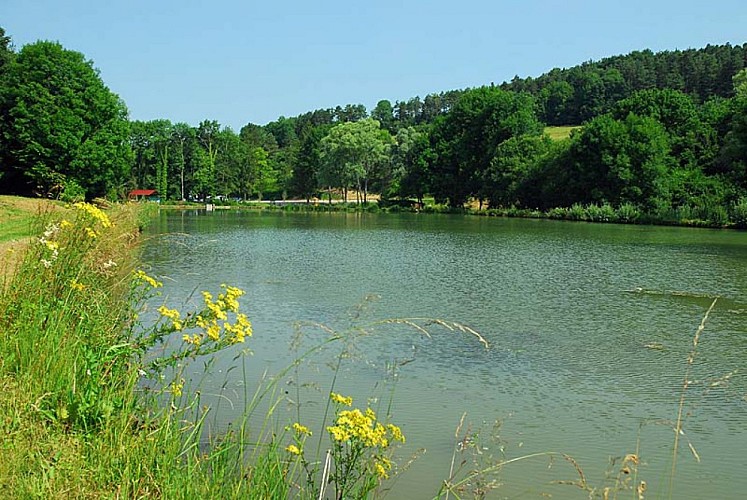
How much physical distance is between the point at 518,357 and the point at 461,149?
59.5 m

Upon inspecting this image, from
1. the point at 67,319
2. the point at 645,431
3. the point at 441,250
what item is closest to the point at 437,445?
the point at 645,431

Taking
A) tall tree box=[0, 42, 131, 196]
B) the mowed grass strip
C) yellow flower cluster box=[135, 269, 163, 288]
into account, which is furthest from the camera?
tall tree box=[0, 42, 131, 196]

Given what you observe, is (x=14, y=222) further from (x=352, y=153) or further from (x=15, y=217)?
(x=352, y=153)

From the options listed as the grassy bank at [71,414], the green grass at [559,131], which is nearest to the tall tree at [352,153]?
the green grass at [559,131]

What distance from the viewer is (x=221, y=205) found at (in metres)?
86.9

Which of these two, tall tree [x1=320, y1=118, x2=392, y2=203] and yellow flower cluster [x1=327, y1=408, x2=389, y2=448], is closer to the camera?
yellow flower cluster [x1=327, y1=408, x2=389, y2=448]

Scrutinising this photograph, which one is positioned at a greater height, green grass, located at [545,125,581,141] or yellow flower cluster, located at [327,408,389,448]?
green grass, located at [545,125,581,141]

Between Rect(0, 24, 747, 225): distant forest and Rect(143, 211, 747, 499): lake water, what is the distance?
3718 millimetres

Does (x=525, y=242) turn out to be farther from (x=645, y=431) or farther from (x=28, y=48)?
(x=28, y=48)

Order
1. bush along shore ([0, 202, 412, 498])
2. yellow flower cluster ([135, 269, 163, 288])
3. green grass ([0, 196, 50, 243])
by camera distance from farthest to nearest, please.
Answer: green grass ([0, 196, 50, 243]), yellow flower cluster ([135, 269, 163, 288]), bush along shore ([0, 202, 412, 498])

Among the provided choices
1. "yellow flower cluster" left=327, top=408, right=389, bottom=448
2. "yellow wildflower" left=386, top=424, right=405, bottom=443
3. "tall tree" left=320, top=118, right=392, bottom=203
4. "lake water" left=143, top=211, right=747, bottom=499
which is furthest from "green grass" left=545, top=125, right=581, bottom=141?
"yellow flower cluster" left=327, top=408, right=389, bottom=448

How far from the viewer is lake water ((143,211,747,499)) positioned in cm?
592

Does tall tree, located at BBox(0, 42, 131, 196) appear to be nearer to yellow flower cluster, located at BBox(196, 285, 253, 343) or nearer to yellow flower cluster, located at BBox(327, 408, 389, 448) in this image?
yellow flower cluster, located at BBox(196, 285, 253, 343)

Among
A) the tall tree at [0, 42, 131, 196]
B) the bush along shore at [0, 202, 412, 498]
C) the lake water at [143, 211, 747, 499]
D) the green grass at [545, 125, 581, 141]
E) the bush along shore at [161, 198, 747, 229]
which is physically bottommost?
the lake water at [143, 211, 747, 499]
